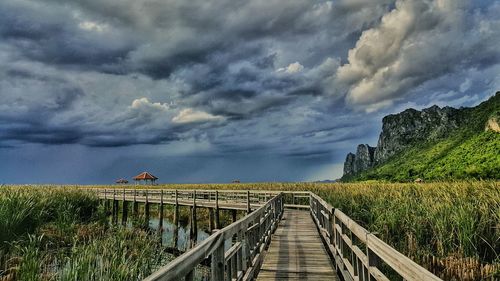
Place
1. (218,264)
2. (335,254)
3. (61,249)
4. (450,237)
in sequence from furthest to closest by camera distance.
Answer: (61,249), (335,254), (450,237), (218,264)

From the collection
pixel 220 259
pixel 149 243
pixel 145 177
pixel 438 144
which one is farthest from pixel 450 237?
pixel 438 144

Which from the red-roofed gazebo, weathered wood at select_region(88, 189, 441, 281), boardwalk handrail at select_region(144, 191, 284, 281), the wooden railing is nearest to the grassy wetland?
weathered wood at select_region(88, 189, 441, 281)

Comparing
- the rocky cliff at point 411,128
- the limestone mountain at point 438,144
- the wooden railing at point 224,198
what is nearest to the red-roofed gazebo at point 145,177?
the wooden railing at point 224,198

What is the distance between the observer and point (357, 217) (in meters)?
14.0

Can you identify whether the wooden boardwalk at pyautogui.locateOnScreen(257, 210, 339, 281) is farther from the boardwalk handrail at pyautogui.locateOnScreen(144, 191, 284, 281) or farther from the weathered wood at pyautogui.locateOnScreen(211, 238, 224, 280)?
the weathered wood at pyautogui.locateOnScreen(211, 238, 224, 280)

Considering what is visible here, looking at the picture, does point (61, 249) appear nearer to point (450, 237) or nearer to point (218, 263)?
point (218, 263)

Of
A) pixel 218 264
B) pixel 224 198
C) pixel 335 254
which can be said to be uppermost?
pixel 224 198

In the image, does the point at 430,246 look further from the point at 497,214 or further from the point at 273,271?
the point at 273,271

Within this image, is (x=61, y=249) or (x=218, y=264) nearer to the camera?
(x=218, y=264)

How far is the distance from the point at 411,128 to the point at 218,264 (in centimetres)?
16850

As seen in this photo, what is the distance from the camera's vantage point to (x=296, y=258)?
31.4ft

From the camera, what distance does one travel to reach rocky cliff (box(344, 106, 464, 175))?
134m

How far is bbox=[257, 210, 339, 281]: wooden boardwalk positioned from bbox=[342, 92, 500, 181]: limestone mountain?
136ft

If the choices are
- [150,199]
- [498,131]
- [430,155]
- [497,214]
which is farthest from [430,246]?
[430,155]
